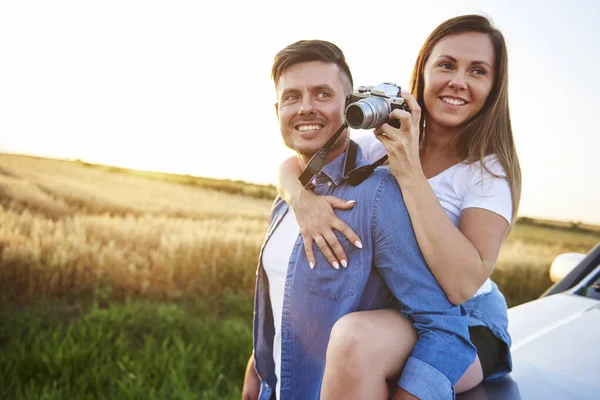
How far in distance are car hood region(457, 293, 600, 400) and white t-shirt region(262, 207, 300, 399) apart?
57 centimetres

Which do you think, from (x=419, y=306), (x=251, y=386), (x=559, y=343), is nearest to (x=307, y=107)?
(x=419, y=306)

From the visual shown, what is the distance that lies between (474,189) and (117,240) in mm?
3460

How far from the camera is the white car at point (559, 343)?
4.87ft

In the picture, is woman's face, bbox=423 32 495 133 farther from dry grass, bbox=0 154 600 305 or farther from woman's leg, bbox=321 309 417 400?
dry grass, bbox=0 154 600 305

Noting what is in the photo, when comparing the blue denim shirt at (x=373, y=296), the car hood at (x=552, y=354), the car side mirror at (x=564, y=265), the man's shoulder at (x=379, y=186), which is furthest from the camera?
the car side mirror at (x=564, y=265)

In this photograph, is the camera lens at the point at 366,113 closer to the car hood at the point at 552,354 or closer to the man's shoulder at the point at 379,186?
the man's shoulder at the point at 379,186

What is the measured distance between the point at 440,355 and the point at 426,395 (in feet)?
0.32

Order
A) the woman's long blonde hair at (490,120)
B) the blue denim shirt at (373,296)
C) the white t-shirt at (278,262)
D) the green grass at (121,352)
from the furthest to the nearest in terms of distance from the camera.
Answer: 1. the green grass at (121,352)
2. the woman's long blonde hair at (490,120)
3. the white t-shirt at (278,262)
4. the blue denim shirt at (373,296)

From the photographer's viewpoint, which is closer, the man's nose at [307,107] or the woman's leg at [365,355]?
the woman's leg at [365,355]

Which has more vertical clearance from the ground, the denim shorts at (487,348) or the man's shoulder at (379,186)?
the man's shoulder at (379,186)

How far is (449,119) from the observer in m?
1.77

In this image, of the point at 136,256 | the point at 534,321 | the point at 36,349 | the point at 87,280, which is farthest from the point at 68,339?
the point at 534,321

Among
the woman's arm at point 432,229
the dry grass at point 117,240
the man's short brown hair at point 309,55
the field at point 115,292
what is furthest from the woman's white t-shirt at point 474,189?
the dry grass at point 117,240

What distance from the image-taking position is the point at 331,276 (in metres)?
1.39
